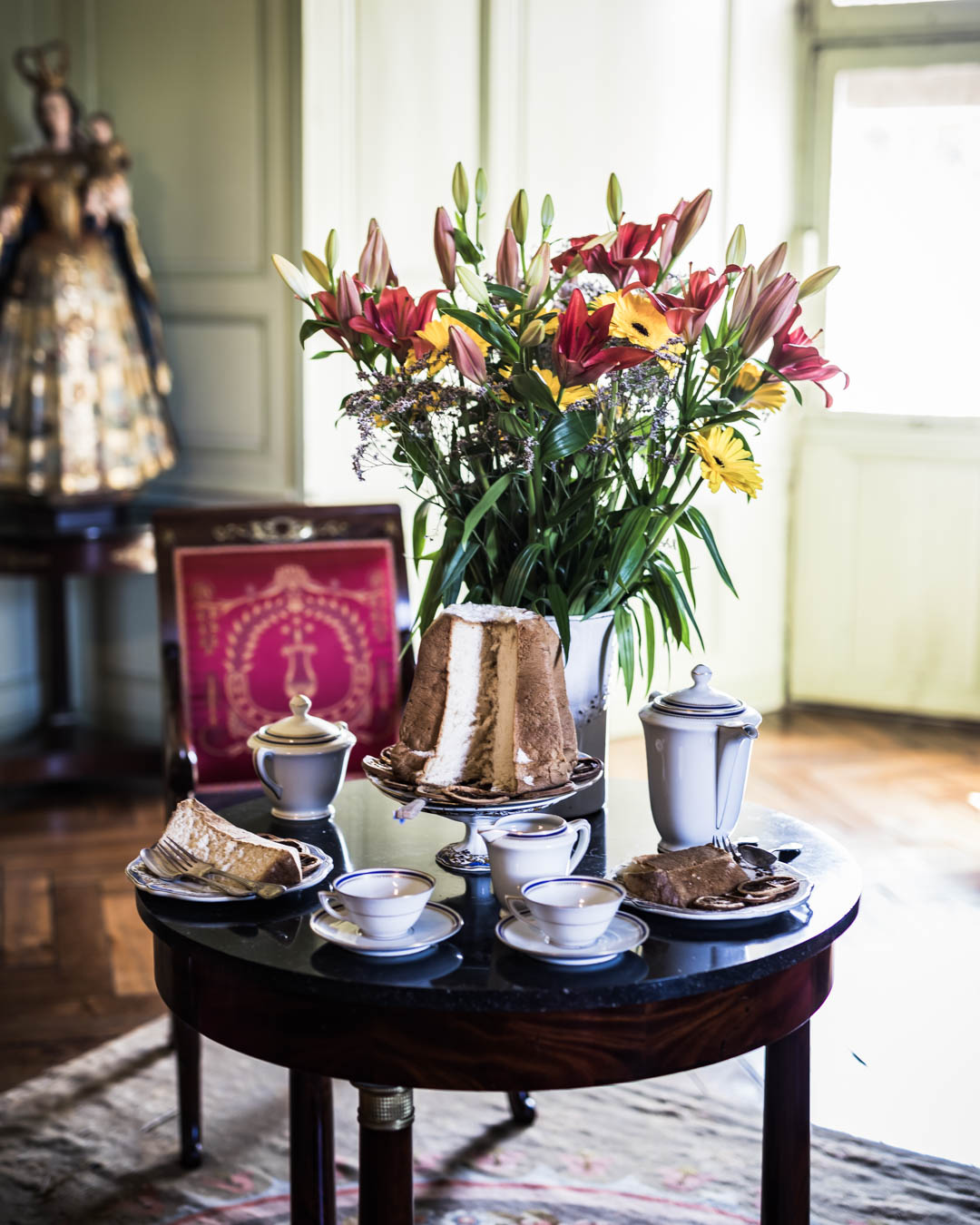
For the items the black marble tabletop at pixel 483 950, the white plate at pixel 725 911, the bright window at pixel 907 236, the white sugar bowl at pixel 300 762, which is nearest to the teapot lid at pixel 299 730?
the white sugar bowl at pixel 300 762

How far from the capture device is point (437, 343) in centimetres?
137

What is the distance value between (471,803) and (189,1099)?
3.36 ft

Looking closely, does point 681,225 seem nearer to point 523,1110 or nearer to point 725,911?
point 725,911

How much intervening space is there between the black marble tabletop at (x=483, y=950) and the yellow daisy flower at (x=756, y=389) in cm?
48

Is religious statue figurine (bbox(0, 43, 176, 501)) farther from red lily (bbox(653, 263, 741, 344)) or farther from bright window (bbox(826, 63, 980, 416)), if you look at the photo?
red lily (bbox(653, 263, 741, 344))

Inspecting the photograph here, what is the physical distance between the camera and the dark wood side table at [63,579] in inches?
143

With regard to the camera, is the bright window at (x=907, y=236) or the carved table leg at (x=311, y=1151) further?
the bright window at (x=907, y=236)

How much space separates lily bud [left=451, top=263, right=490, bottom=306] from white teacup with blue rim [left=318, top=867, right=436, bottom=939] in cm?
56

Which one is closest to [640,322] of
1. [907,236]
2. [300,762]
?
[300,762]

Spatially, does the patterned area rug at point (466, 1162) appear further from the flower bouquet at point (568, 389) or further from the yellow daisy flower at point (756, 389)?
the yellow daisy flower at point (756, 389)

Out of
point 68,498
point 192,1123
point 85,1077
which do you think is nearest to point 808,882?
point 192,1123

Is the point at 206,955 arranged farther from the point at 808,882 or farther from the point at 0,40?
the point at 0,40

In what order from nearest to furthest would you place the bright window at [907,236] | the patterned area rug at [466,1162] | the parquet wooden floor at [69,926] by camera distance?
the patterned area rug at [466,1162] → the parquet wooden floor at [69,926] → the bright window at [907,236]

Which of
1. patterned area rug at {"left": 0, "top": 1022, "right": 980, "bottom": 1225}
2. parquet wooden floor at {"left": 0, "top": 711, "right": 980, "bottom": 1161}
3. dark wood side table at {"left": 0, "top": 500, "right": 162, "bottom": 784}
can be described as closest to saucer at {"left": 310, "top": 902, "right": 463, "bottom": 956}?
patterned area rug at {"left": 0, "top": 1022, "right": 980, "bottom": 1225}
